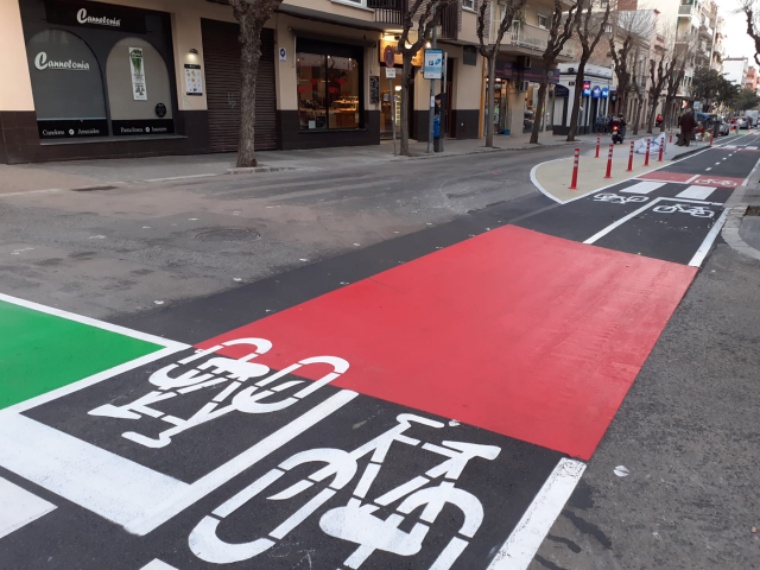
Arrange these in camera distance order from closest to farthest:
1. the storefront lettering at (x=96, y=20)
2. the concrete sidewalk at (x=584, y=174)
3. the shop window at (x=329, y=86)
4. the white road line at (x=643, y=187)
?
the concrete sidewalk at (x=584, y=174), the white road line at (x=643, y=187), the storefront lettering at (x=96, y=20), the shop window at (x=329, y=86)

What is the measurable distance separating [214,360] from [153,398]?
0.69 meters

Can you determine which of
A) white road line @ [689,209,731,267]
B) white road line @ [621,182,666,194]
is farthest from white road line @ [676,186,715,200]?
white road line @ [689,209,731,267]

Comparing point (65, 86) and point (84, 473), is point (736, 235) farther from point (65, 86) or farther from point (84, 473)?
point (65, 86)

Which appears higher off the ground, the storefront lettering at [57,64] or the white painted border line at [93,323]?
the storefront lettering at [57,64]

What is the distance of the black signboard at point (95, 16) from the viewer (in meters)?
16.4

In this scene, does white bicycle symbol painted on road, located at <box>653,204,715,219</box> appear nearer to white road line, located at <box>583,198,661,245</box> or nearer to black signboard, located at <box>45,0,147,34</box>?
white road line, located at <box>583,198,661,245</box>

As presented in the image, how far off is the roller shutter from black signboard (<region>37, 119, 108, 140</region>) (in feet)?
13.1

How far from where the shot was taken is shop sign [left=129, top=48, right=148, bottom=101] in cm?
1845

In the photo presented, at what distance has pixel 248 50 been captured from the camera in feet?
53.7

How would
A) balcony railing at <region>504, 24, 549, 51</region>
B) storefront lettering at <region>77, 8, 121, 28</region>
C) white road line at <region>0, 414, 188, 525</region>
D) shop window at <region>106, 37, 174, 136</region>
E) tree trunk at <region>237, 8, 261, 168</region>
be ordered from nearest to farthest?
1. white road line at <region>0, 414, 188, 525</region>
2. tree trunk at <region>237, 8, 261, 168</region>
3. storefront lettering at <region>77, 8, 121, 28</region>
4. shop window at <region>106, 37, 174, 136</region>
5. balcony railing at <region>504, 24, 549, 51</region>

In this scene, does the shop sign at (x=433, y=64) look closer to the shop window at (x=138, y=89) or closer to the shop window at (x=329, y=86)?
the shop window at (x=329, y=86)

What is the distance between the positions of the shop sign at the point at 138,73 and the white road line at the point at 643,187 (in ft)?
46.4

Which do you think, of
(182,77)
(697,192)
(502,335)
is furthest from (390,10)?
(502,335)

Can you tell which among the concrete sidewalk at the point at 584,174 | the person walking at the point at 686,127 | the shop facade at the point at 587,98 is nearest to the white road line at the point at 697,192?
the concrete sidewalk at the point at 584,174
